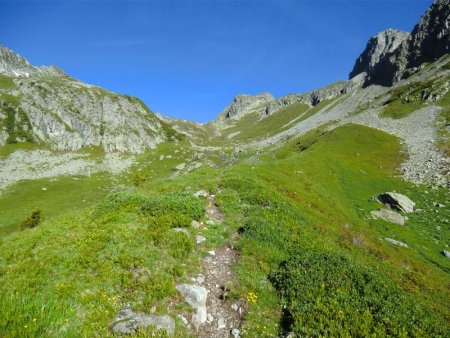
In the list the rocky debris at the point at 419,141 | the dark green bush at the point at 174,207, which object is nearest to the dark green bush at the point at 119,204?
the dark green bush at the point at 174,207

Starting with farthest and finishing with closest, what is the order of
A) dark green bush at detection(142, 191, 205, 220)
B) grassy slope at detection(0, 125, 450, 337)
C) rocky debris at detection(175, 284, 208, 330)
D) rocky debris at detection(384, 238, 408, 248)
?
rocky debris at detection(384, 238, 408, 248)
dark green bush at detection(142, 191, 205, 220)
rocky debris at detection(175, 284, 208, 330)
grassy slope at detection(0, 125, 450, 337)

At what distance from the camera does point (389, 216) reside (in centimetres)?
3603

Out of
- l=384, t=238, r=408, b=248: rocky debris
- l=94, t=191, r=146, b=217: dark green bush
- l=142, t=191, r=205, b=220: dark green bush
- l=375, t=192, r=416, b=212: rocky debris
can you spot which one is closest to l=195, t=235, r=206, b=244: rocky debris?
l=142, t=191, r=205, b=220: dark green bush

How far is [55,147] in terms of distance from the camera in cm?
12038

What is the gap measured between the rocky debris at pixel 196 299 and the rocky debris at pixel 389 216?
1247 inches

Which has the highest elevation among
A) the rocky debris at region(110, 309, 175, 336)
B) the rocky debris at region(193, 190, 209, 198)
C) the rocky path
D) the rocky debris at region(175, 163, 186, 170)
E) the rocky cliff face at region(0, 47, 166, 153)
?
the rocky cliff face at region(0, 47, 166, 153)

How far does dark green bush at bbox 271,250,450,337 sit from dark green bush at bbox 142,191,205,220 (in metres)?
6.60

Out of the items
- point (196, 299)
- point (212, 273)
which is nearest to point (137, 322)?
point (196, 299)

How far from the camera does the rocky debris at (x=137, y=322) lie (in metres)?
9.10

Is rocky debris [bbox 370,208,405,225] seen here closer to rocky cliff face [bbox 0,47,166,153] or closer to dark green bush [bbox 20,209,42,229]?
dark green bush [bbox 20,209,42,229]

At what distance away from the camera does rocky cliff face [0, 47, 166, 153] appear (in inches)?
4796

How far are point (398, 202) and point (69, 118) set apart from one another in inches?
5344

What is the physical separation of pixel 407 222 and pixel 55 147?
415 feet

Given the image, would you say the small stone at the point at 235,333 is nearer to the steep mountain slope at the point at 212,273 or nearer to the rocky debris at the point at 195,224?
the steep mountain slope at the point at 212,273
